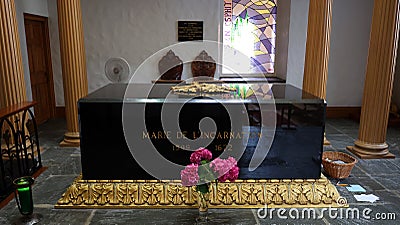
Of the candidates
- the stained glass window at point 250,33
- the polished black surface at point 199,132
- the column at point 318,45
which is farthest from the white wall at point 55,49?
the column at point 318,45

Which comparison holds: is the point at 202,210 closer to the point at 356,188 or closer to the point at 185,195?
the point at 185,195

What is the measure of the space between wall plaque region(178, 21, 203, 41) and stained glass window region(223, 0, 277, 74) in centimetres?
60

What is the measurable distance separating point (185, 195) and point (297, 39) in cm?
402

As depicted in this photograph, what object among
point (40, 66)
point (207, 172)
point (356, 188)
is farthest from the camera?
point (40, 66)

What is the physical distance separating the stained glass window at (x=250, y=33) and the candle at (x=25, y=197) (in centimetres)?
424

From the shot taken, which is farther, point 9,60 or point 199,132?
point 9,60

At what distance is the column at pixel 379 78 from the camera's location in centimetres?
376

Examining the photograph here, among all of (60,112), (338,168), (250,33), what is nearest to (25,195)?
(338,168)

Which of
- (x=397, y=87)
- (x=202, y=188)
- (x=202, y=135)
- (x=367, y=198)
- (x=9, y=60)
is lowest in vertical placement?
(x=367, y=198)

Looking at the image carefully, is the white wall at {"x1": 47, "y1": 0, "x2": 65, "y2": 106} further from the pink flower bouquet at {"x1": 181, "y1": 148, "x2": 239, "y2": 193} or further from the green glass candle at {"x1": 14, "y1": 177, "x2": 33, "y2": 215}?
the pink flower bouquet at {"x1": 181, "y1": 148, "x2": 239, "y2": 193}

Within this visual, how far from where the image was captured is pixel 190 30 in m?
5.73

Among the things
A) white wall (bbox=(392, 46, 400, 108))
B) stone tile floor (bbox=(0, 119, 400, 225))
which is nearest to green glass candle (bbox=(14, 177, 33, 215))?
stone tile floor (bbox=(0, 119, 400, 225))

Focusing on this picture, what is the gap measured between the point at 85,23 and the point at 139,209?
4060mm

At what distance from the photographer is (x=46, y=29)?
18.5ft
